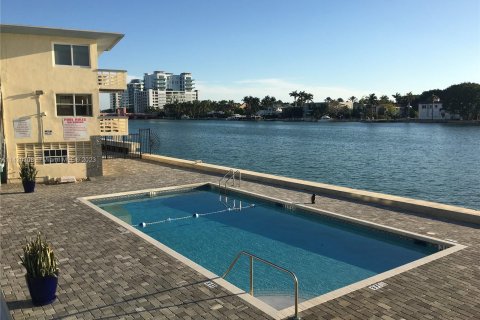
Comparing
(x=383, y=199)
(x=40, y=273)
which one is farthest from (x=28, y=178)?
(x=383, y=199)

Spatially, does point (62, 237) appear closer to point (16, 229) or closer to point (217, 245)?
point (16, 229)

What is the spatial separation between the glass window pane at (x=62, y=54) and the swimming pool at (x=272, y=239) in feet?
28.8

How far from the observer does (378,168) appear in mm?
43344

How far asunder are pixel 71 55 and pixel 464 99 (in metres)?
158

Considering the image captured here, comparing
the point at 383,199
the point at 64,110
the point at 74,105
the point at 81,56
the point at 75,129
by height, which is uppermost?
the point at 81,56

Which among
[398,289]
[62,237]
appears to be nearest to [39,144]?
[62,237]

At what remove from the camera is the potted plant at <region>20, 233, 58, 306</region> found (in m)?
7.92

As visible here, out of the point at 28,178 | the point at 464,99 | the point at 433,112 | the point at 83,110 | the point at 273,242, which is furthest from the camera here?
the point at 433,112

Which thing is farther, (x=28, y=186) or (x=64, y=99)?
(x=64, y=99)

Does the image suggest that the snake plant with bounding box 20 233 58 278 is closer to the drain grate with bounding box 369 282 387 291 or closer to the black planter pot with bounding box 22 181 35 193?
the drain grate with bounding box 369 282 387 291

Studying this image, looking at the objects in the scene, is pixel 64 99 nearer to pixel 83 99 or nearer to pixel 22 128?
pixel 83 99

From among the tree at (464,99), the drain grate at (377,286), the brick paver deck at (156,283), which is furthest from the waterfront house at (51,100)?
the tree at (464,99)

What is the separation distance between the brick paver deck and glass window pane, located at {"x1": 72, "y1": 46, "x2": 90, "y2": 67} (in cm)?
1090

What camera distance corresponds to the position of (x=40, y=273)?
7.92m
